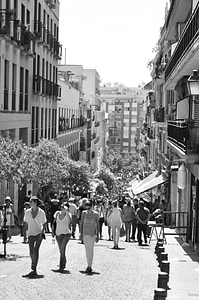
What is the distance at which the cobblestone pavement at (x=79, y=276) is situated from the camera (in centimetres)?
1162

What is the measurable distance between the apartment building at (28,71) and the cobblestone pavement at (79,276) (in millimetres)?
13061

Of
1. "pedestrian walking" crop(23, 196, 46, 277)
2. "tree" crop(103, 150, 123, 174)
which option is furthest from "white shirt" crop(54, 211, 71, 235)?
"tree" crop(103, 150, 123, 174)

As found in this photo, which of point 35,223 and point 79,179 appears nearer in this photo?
point 35,223

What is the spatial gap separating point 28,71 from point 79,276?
24100mm

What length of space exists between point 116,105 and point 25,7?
16403 cm

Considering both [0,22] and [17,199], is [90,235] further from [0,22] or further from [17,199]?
[17,199]

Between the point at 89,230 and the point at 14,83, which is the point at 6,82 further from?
the point at 89,230

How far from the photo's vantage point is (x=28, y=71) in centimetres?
3600

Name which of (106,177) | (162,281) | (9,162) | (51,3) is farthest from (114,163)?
(162,281)

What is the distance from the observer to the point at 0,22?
27.8m

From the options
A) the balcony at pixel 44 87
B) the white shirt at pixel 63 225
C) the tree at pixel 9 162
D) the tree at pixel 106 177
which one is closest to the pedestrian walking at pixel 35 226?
the white shirt at pixel 63 225

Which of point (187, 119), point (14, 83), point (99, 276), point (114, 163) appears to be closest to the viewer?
point (99, 276)

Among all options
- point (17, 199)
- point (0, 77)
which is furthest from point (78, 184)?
point (0, 77)

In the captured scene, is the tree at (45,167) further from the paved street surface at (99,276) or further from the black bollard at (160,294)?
the black bollard at (160,294)
